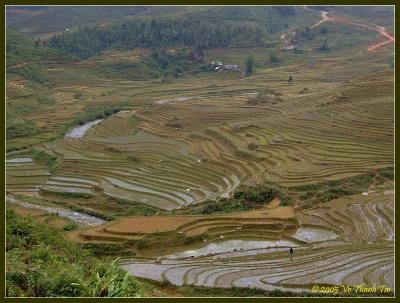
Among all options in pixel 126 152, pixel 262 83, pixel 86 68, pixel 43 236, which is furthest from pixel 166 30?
pixel 43 236

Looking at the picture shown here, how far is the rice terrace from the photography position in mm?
12328

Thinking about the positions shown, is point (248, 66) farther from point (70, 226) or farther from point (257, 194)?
point (70, 226)

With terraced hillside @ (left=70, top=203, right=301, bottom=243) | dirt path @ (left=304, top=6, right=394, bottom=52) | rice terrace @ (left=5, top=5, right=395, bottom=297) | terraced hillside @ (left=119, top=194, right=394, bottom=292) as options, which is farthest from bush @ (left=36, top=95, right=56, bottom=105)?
dirt path @ (left=304, top=6, right=394, bottom=52)

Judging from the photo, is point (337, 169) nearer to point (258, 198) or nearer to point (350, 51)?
point (258, 198)

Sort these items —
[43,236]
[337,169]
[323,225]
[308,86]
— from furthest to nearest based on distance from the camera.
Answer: [308,86] < [337,169] < [323,225] < [43,236]

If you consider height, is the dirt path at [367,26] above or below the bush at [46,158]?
above

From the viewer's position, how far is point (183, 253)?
49.5ft

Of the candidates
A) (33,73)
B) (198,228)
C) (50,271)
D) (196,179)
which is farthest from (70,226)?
(33,73)

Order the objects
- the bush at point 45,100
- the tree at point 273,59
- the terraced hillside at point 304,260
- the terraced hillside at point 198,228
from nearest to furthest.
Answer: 1. the terraced hillside at point 304,260
2. the terraced hillside at point 198,228
3. the bush at point 45,100
4. the tree at point 273,59

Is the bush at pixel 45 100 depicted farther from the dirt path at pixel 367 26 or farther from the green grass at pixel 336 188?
the dirt path at pixel 367 26

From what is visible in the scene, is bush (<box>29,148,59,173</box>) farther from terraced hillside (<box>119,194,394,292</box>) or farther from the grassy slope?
the grassy slope

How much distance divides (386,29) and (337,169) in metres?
61.1

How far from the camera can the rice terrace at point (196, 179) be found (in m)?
12.3

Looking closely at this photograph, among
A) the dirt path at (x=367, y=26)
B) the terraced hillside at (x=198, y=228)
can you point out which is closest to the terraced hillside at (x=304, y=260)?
the terraced hillside at (x=198, y=228)
